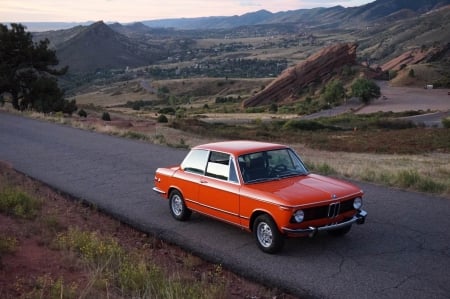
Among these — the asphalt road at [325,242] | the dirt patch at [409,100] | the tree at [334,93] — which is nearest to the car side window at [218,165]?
the asphalt road at [325,242]

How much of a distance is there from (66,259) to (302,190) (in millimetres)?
3508

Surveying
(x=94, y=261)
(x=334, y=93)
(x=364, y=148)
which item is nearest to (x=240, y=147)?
(x=94, y=261)

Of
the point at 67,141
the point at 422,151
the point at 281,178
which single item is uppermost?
the point at 281,178

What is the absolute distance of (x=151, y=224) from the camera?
10.4 meters

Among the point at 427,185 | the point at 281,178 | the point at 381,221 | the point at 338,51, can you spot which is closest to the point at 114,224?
the point at 281,178

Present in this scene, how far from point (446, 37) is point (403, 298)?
6384 inches

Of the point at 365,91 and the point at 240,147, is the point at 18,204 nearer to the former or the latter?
the point at 240,147

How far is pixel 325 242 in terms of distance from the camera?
867 cm

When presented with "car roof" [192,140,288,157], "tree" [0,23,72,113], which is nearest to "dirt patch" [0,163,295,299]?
"car roof" [192,140,288,157]

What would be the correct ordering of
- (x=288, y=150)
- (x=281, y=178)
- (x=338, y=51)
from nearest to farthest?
(x=281, y=178) < (x=288, y=150) < (x=338, y=51)

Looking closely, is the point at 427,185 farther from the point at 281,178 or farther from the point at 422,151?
the point at 422,151

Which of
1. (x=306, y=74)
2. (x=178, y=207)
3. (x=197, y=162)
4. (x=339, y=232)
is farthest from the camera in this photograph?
(x=306, y=74)

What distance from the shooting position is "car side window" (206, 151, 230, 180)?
30.1 ft

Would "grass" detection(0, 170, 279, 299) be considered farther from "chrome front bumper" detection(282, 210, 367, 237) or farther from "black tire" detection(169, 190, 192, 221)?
"chrome front bumper" detection(282, 210, 367, 237)
